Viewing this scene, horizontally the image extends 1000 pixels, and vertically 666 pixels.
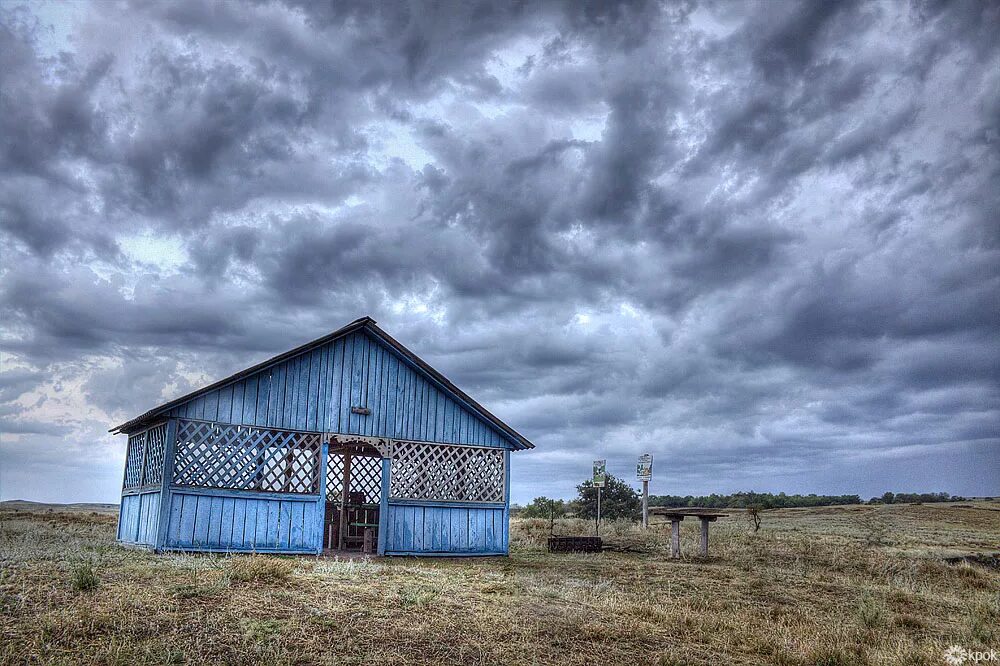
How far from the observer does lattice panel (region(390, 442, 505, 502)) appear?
63.1 feet

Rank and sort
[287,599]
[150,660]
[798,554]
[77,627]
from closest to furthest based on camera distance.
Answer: [150,660]
[77,627]
[287,599]
[798,554]

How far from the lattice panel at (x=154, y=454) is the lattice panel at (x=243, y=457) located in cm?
62

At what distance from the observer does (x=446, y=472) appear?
19984mm

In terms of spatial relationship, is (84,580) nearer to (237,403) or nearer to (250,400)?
(237,403)

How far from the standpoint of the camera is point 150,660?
6.91m

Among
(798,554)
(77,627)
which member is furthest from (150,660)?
(798,554)

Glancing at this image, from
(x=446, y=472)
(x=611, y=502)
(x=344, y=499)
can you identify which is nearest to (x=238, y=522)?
(x=344, y=499)

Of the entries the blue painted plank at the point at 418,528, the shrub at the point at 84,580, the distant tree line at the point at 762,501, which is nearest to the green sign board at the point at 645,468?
the blue painted plank at the point at 418,528

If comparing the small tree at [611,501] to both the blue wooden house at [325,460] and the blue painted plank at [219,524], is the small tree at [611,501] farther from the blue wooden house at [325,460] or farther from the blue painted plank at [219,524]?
the blue painted plank at [219,524]

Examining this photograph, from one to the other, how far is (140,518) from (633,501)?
96.3 feet

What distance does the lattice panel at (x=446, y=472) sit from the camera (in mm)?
19234

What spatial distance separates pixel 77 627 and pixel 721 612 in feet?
26.3

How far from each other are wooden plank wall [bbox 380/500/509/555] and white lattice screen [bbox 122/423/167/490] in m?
5.55

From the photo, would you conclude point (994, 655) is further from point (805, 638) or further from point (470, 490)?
point (470, 490)
